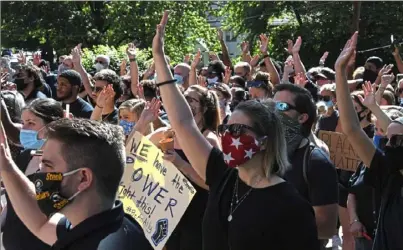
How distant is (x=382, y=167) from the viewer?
13.3 ft

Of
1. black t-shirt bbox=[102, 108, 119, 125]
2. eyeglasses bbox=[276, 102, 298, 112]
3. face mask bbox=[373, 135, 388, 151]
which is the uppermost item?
eyeglasses bbox=[276, 102, 298, 112]

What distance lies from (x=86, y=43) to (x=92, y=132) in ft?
117

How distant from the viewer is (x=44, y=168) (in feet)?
9.34

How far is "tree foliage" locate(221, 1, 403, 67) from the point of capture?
2998cm

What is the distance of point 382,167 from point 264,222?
1269 mm

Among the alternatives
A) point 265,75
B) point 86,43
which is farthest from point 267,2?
point 265,75

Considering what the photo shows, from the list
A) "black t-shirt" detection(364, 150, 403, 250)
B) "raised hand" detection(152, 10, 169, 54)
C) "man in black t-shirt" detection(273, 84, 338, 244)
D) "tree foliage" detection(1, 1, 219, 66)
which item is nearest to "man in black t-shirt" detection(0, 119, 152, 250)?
"raised hand" detection(152, 10, 169, 54)

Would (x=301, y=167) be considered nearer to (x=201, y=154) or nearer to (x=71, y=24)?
(x=201, y=154)

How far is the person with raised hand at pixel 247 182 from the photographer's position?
3.06 metres

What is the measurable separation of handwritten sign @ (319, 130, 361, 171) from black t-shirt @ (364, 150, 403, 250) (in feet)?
4.52

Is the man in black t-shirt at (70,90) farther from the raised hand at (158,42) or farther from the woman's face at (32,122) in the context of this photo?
the raised hand at (158,42)

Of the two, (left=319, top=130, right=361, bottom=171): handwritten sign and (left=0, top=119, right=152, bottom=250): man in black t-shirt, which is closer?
(left=0, top=119, right=152, bottom=250): man in black t-shirt

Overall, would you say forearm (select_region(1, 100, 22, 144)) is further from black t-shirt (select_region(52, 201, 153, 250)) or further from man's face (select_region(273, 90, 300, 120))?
black t-shirt (select_region(52, 201, 153, 250))

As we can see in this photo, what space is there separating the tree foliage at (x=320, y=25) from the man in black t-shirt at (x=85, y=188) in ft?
86.9
